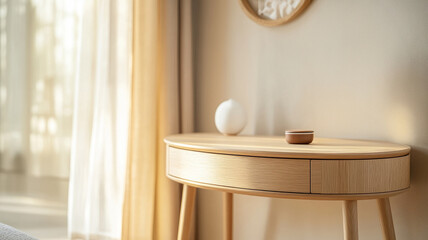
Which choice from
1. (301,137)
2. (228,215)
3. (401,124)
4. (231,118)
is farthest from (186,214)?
(401,124)

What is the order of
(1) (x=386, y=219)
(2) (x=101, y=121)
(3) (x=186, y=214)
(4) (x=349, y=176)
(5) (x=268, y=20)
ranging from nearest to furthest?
(4) (x=349, y=176) → (1) (x=386, y=219) → (3) (x=186, y=214) → (5) (x=268, y=20) → (2) (x=101, y=121)

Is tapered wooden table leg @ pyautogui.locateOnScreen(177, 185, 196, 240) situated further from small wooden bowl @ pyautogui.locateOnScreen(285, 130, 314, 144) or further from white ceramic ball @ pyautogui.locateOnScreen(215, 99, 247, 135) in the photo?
small wooden bowl @ pyautogui.locateOnScreen(285, 130, 314, 144)

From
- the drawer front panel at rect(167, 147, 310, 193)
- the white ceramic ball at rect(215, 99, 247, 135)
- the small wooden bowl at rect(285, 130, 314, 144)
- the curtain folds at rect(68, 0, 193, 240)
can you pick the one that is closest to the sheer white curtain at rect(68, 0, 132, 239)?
the curtain folds at rect(68, 0, 193, 240)

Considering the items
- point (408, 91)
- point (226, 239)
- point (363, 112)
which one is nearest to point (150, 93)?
point (226, 239)

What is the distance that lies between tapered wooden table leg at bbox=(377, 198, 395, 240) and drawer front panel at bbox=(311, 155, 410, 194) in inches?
9.8

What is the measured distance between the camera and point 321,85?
1.77 metres

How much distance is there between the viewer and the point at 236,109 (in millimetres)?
1808

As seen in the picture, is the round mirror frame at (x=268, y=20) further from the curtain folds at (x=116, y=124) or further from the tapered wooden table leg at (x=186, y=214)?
the tapered wooden table leg at (x=186, y=214)

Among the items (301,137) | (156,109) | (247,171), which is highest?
(156,109)

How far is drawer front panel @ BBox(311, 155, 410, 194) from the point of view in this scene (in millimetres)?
1203

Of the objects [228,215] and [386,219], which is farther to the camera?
[228,215]

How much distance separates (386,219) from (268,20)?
1016 mm

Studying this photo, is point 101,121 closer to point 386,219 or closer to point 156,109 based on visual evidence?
point 156,109

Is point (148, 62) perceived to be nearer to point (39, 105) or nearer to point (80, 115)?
point (80, 115)
